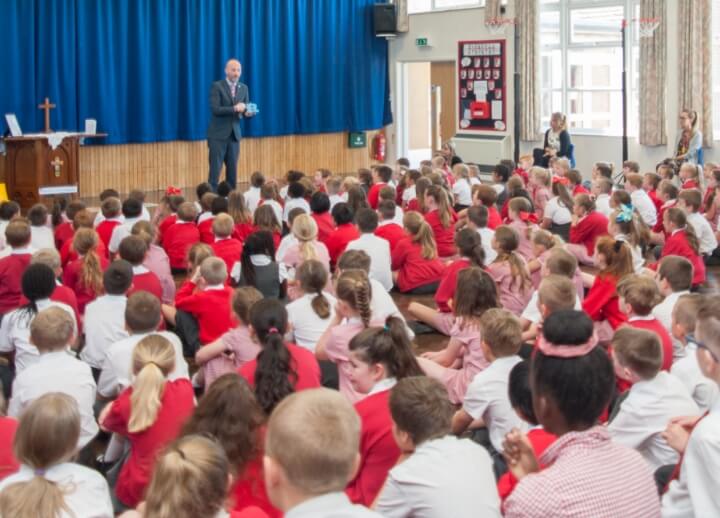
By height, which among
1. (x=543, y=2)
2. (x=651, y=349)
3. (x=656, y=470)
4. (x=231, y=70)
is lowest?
(x=656, y=470)

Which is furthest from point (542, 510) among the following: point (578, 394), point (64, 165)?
point (64, 165)

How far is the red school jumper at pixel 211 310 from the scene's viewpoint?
5074mm

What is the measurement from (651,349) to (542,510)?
129 centimetres

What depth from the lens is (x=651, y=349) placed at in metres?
3.23

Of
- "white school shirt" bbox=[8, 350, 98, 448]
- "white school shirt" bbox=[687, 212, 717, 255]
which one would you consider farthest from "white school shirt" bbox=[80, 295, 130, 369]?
"white school shirt" bbox=[687, 212, 717, 255]

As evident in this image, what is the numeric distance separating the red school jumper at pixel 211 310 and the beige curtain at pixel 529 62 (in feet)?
31.4

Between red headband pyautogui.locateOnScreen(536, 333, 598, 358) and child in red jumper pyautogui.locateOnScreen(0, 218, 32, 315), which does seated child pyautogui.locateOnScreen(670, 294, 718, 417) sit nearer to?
red headband pyautogui.locateOnScreen(536, 333, 598, 358)

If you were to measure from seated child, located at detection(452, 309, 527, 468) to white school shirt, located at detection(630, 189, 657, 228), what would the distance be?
16.4ft

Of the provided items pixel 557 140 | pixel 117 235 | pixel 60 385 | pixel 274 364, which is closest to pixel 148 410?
pixel 274 364

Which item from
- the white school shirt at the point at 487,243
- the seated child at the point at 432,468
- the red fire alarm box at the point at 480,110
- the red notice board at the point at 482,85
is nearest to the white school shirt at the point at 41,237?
the white school shirt at the point at 487,243

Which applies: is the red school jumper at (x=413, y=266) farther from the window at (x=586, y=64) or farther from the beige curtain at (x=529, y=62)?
the beige curtain at (x=529, y=62)

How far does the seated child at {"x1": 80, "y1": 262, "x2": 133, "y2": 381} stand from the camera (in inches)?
189

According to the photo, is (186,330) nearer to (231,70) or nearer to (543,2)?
(231,70)

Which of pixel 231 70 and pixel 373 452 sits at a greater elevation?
pixel 231 70
